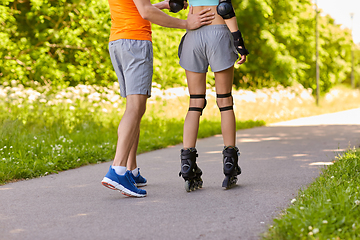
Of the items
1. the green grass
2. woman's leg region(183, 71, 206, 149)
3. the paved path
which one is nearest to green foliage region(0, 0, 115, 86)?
the paved path

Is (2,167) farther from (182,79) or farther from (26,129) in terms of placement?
(182,79)

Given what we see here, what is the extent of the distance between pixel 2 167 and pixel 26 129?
2.70m

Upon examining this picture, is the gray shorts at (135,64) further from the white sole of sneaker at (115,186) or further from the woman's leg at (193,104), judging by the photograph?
the white sole of sneaker at (115,186)

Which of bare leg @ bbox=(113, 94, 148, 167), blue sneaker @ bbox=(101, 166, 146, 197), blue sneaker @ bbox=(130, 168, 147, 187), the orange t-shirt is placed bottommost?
blue sneaker @ bbox=(130, 168, 147, 187)

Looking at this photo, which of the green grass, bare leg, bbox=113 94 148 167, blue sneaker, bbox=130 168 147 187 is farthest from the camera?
blue sneaker, bbox=130 168 147 187

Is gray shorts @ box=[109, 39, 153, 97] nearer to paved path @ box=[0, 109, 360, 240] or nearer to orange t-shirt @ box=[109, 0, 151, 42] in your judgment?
orange t-shirt @ box=[109, 0, 151, 42]

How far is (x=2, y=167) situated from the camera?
460cm

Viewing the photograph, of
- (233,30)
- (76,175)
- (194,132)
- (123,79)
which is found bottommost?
(76,175)

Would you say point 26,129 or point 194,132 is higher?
point 194,132

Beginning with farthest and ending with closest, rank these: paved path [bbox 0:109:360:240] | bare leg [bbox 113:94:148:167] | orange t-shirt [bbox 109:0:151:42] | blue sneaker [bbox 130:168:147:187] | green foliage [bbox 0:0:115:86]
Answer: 1. green foliage [bbox 0:0:115:86]
2. blue sneaker [bbox 130:168:147:187]
3. orange t-shirt [bbox 109:0:151:42]
4. bare leg [bbox 113:94:148:167]
5. paved path [bbox 0:109:360:240]

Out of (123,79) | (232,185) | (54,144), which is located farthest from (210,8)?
(54,144)

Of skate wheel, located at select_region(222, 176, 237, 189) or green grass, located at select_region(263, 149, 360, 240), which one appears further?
skate wheel, located at select_region(222, 176, 237, 189)

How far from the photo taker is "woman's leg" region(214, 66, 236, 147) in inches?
154

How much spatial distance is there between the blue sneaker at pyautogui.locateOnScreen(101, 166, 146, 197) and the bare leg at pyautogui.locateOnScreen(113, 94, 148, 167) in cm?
10
